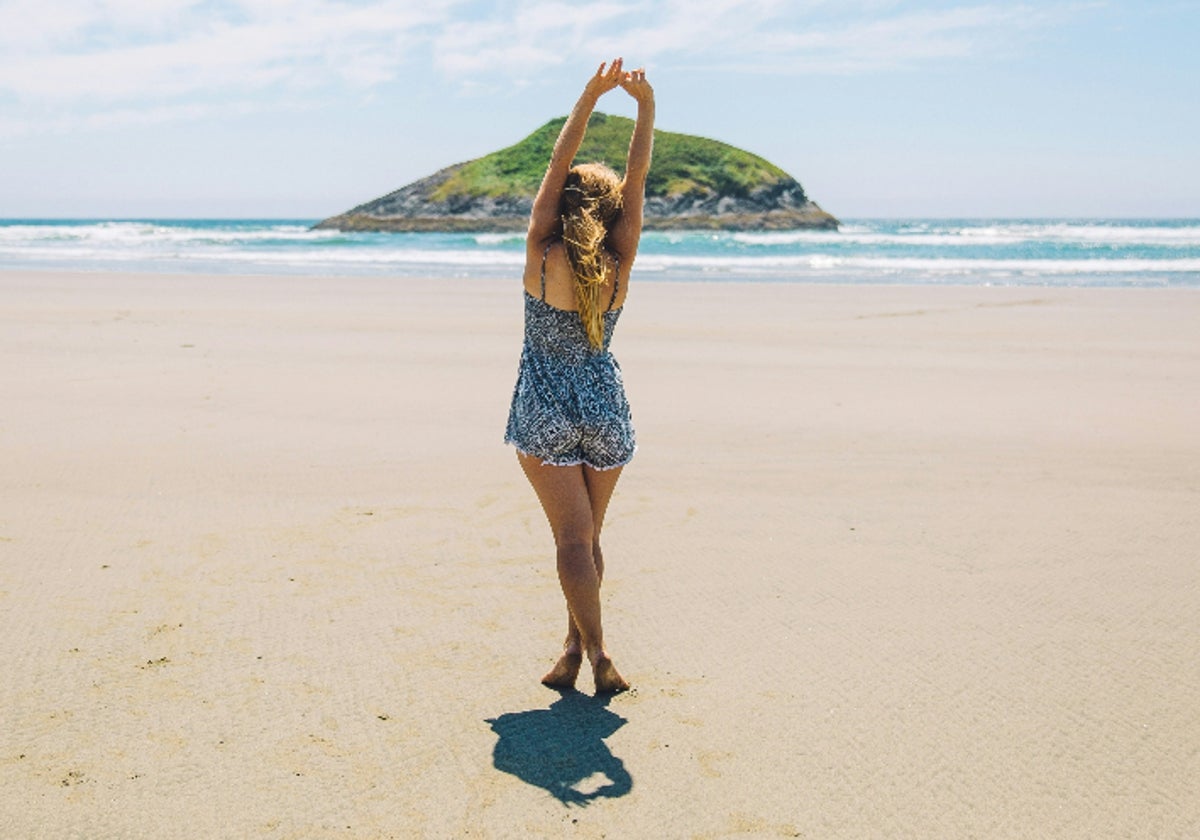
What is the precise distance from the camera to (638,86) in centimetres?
326

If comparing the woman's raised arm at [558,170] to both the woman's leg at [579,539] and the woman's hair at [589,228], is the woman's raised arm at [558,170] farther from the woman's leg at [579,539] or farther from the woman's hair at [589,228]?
the woman's leg at [579,539]

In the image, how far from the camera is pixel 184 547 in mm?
4586

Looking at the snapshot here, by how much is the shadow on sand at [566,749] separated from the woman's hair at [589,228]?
1.12 meters

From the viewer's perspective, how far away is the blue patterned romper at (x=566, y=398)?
317cm

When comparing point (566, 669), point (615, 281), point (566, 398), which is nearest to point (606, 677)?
point (566, 669)

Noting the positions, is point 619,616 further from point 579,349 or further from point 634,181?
point 634,181

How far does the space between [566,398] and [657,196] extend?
70.9 metres

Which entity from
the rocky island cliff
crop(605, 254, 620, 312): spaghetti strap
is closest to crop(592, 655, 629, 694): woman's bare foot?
crop(605, 254, 620, 312): spaghetti strap

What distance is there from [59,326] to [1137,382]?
11472 millimetres

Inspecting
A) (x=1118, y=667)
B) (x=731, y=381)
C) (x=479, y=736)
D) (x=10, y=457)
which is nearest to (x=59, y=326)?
(x=10, y=457)

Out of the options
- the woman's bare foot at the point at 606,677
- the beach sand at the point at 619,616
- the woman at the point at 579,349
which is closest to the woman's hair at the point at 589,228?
the woman at the point at 579,349

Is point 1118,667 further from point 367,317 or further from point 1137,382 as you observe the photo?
point 367,317

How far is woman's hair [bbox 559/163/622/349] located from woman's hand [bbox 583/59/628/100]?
0.22 metres

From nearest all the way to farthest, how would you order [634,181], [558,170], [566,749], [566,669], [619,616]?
[566,749]
[558,170]
[634,181]
[566,669]
[619,616]
